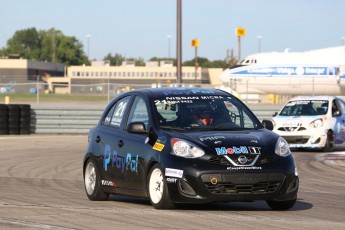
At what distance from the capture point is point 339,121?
25.1m

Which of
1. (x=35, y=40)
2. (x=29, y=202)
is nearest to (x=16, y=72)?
(x=35, y=40)

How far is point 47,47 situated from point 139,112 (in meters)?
169

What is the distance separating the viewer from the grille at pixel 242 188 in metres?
10.3

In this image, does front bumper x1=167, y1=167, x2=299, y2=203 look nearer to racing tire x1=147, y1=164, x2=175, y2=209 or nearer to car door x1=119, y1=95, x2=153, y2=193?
racing tire x1=147, y1=164, x2=175, y2=209

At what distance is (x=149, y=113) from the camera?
11367 mm

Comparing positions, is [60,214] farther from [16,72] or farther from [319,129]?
[16,72]

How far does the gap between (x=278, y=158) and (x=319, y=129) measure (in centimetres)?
1387

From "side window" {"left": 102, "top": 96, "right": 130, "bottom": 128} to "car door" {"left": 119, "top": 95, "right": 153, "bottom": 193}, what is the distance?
11.5 inches

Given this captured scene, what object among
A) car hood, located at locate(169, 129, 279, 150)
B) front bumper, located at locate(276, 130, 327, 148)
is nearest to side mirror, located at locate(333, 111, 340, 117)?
front bumper, located at locate(276, 130, 327, 148)

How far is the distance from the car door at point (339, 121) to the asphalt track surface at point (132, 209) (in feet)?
22.5

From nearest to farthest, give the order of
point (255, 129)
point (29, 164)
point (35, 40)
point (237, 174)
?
point (237, 174) → point (255, 129) → point (29, 164) → point (35, 40)

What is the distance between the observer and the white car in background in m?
24.2

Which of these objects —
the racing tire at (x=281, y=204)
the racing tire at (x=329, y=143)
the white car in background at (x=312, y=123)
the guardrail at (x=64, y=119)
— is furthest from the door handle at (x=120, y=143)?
the guardrail at (x=64, y=119)

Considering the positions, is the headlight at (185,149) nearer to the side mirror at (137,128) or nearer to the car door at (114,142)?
the side mirror at (137,128)
